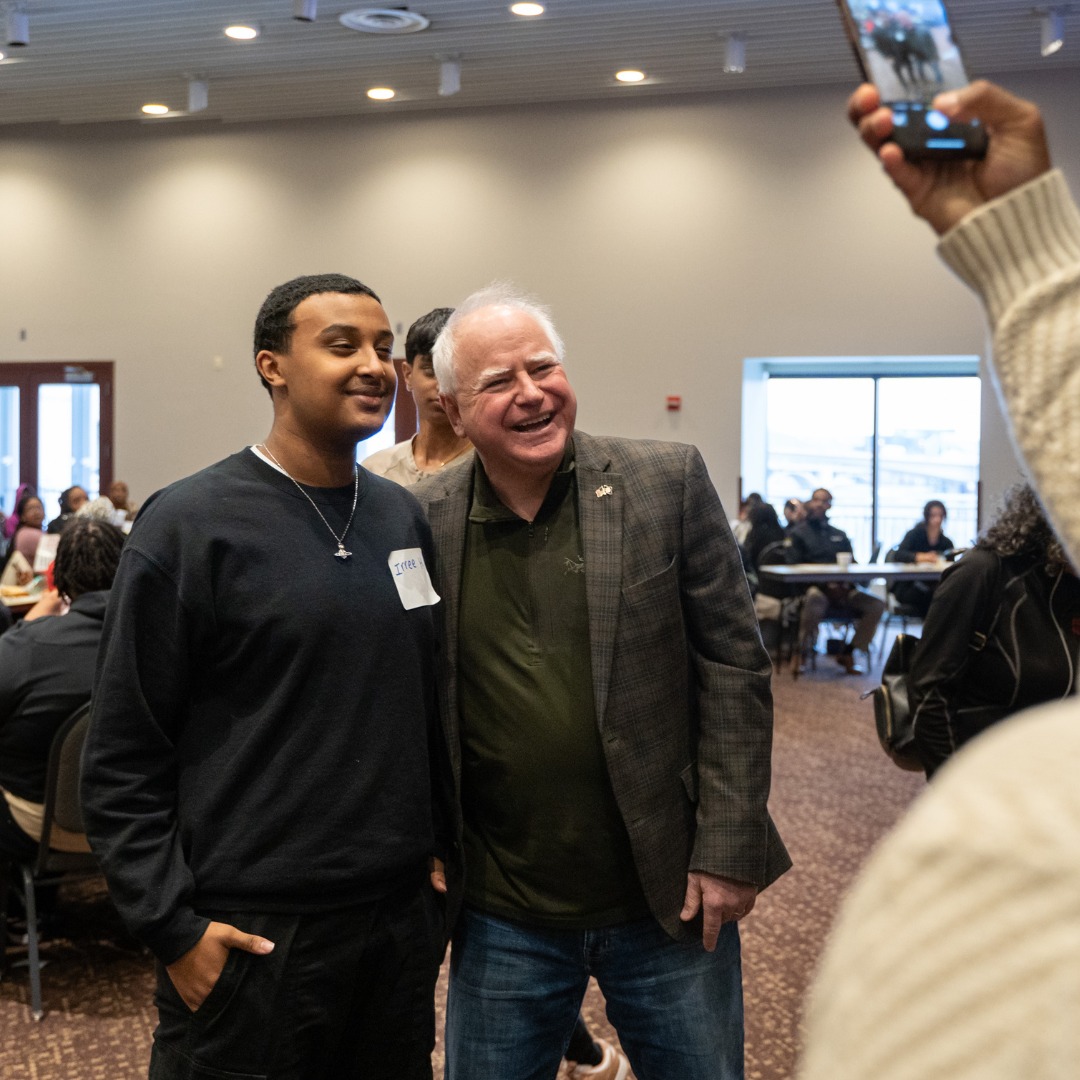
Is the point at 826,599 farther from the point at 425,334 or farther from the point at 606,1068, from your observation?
the point at 425,334

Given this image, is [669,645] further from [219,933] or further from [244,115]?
[244,115]

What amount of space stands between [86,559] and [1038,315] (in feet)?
10.8

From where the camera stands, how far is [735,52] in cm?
1034

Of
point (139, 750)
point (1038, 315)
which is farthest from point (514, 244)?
point (1038, 315)

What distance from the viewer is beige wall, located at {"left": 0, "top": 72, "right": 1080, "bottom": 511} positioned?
39.2 feet

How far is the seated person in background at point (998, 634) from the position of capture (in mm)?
2781

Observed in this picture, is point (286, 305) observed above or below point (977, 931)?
above

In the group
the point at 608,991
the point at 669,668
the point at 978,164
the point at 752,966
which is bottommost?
the point at 752,966

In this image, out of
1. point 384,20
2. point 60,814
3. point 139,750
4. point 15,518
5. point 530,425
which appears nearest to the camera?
point 139,750

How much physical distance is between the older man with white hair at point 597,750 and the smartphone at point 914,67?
109 cm

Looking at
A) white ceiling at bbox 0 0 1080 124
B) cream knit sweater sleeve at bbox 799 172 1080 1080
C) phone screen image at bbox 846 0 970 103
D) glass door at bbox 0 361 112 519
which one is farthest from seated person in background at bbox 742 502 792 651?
cream knit sweater sleeve at bbox 799 172 1080 1080

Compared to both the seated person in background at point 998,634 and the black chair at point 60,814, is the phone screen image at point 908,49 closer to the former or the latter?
the seated person in background at point 998,634

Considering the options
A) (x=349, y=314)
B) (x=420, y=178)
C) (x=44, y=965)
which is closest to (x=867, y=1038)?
(x=349, y=314)

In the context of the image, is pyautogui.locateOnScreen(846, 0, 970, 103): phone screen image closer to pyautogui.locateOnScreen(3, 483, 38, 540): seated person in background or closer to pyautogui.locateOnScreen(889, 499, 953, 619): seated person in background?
pyautogui.locateOnScreen(889, 499, 953, 619): seated person in background
